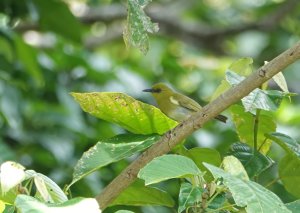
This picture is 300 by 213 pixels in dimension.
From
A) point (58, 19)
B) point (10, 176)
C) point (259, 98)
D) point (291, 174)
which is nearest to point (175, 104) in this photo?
point (58, 19)

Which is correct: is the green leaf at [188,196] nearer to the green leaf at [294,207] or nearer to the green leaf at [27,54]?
the green leaf at [294,207]

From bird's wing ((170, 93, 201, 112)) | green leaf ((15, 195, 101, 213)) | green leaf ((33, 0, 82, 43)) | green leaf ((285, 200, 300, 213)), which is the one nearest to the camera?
green leaf ((15, 195, 101, 213))

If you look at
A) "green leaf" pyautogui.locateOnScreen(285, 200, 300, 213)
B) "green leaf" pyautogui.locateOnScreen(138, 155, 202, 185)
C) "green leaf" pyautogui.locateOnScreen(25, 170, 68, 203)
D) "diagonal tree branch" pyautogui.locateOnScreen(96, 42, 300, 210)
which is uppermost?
"diagonal tree branch" pyautogui.locateOnScreen(96, 42, 300, 210)

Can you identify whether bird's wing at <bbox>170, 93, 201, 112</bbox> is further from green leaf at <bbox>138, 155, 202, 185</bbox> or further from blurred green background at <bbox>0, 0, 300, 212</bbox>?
green leaf at <bbox>138, 155, 202, 185</bbox>

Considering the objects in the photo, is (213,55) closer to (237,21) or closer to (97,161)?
(237,21)

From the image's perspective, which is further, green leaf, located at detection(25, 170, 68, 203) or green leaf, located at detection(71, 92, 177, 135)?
green leaf, located at detection(71, 92, 177, 135)

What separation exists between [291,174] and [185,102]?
967 millimetres

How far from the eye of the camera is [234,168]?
1390 millimetres

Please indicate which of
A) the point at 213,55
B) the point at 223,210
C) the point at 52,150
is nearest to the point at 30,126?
the point at 52,150

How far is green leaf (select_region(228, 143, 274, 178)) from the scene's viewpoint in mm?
1642

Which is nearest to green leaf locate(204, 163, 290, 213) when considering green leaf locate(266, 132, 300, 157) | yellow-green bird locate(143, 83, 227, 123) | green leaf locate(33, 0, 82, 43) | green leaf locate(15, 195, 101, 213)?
green leaf locate(15, 195, 101, 213)

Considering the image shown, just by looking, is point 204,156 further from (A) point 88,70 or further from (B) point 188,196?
(A) point 88,70

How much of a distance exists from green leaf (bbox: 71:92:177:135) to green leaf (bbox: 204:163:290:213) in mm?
349

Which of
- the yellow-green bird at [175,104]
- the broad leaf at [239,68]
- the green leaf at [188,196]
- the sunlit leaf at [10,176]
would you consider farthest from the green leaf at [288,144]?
the yellow-green bird at [175,104]
